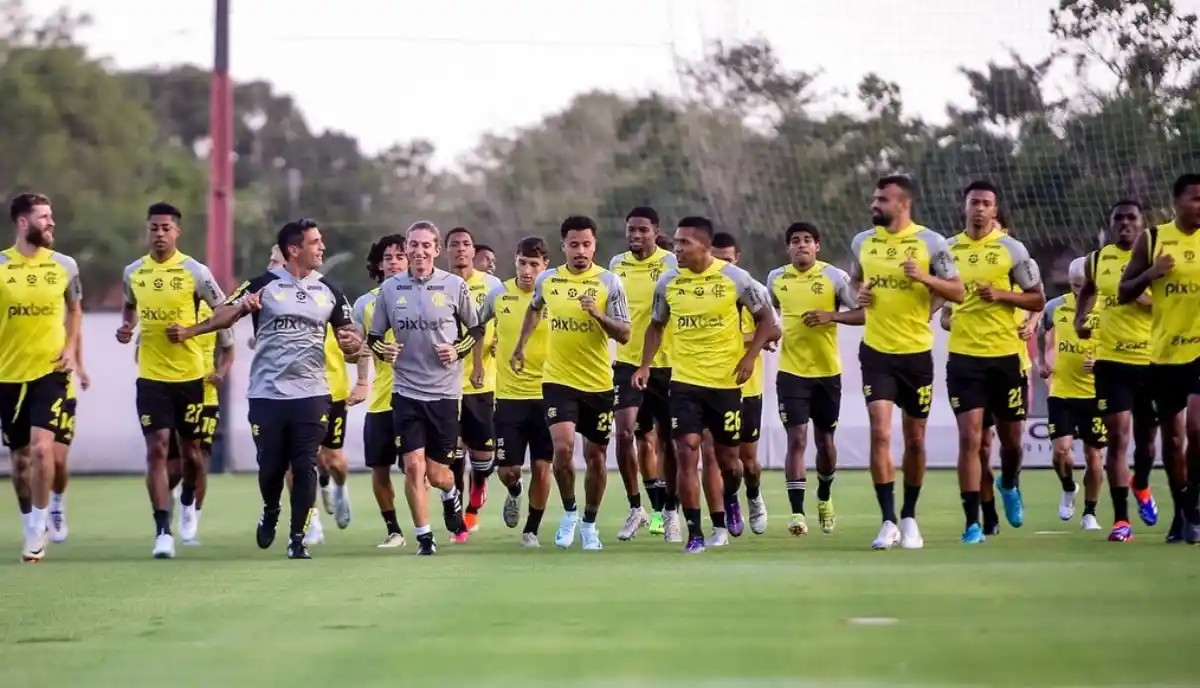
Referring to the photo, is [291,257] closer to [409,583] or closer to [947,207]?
[409,583]

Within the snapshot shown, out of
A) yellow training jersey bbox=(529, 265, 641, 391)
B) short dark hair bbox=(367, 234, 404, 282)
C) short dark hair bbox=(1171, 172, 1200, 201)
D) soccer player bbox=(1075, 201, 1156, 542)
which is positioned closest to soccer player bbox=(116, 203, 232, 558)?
short dark hair bbox=(367, 234, 404, 282)

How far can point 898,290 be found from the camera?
1450 cm


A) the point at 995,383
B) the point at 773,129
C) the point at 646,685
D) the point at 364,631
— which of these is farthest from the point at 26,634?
the point at 773,129

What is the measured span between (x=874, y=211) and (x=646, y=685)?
7.19m

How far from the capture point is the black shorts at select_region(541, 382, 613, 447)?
603 inches

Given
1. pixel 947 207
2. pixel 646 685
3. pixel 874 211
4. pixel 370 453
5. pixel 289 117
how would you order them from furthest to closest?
1. pixel 289 117
2. pixel 947 207
3. pixel 370 453
4. pixel 874 211
5. pixel 646 685

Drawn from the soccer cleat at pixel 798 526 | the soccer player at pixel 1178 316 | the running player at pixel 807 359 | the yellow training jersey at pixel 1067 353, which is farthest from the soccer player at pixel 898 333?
the yellow training jersey at pixel 1067 353

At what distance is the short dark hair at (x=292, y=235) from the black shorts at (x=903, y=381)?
395cm

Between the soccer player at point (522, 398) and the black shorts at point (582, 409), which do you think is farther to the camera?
the soccer player at point (522, 398)

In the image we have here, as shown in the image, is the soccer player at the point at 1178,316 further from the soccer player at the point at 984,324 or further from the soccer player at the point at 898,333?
the soccer player at the point at 898,333

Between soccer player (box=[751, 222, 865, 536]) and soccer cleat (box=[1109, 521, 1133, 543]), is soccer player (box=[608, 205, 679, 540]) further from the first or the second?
soccer cleat (box=[1109, 521, 1133, 543])

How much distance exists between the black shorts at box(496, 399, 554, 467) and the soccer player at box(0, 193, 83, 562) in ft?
11.0

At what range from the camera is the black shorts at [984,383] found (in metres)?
14.8

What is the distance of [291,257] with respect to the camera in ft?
47.6
